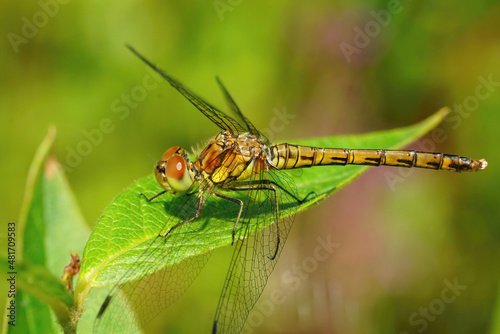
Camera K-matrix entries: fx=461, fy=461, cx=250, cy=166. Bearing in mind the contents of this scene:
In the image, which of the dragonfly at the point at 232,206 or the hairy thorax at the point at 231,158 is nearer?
the dragonfly at the point at 232,206

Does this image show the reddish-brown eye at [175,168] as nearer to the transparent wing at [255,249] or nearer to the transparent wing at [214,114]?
the transparent wing at [255,249]

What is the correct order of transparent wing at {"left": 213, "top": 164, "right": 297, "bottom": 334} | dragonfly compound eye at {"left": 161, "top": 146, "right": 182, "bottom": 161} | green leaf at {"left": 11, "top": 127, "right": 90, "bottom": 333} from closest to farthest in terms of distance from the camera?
1. green leaf at {"left": 11, "top": 127, "right": 90, "bottom": 333}
2. transparent wing at {"left": 213, "top": 164, "right": 297, "bottom": 334}
3. dragonfly compound eye at {"left": 161, "top": 146, "right": 182, "bottom": 161}

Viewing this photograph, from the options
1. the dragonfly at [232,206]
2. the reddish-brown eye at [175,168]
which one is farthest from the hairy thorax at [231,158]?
the reddish-brown eye at [175,168]

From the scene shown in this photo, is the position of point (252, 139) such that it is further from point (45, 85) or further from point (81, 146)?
point (45, 85)

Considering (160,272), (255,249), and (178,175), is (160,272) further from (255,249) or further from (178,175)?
(255,249)

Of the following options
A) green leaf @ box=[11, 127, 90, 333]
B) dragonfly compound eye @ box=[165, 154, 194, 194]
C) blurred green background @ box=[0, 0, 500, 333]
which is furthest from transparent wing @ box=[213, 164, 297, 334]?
blurred green background @ box=[0, 0, 500, 333]

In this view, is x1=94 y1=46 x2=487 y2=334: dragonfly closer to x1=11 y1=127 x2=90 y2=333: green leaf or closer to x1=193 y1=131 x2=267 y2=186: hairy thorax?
x1=193 y1=131 x2=267 y2=186: hairy thorax
